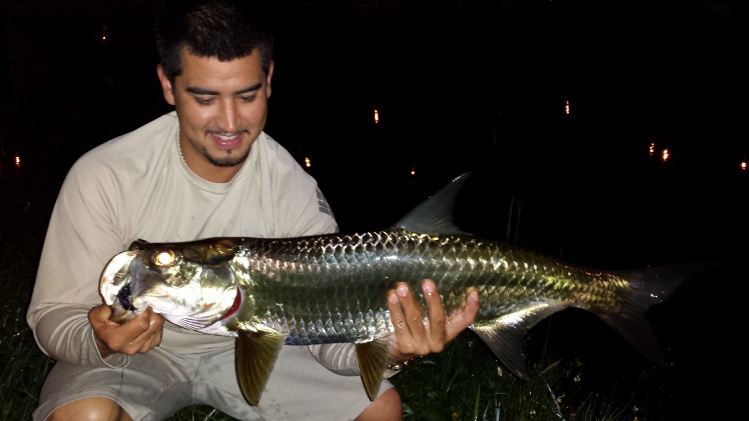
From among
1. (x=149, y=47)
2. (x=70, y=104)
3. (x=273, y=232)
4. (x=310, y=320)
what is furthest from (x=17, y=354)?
(x=149, y=47)

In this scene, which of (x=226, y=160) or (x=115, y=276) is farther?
(x=226, y=160)

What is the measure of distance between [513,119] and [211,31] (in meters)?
9.55

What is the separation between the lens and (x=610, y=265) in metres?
7.15

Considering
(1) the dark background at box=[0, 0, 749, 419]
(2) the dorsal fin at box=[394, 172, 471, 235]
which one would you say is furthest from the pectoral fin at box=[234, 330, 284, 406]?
(1) the dark background at box=[0, 0, 749, 419]

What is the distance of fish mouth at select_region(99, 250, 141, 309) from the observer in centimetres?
245

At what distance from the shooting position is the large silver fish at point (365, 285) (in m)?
2.64

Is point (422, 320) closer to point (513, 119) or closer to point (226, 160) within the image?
point (226, 160)

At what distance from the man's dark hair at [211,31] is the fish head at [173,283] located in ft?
2.66

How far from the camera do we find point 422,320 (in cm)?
282

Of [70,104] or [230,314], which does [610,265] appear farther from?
[70,104]

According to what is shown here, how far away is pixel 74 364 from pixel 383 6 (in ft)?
43.2

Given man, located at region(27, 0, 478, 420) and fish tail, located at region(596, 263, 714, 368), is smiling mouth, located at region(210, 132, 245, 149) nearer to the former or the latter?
man, located at region(27, 0, 478, 420)

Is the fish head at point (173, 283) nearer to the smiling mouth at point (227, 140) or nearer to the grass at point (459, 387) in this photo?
the smiling mouth at point (227, 140)

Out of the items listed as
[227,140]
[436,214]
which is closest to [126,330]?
[227,140]
